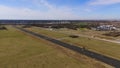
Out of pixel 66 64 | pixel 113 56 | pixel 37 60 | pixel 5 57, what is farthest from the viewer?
pixel 113 56

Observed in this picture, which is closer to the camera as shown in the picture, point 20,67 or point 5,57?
point 20,67

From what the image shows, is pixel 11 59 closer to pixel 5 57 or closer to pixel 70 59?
pixel 5 57

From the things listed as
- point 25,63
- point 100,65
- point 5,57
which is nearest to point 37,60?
point 25,63

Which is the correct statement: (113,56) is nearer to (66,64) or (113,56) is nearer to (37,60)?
(66,64)

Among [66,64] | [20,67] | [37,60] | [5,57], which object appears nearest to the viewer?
[20,67]

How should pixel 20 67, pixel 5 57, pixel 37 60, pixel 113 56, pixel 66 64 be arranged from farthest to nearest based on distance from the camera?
pixel 113 56 → pixel 5 57 → pixel 37 60 → pixel 66 64 → pixel 20 67

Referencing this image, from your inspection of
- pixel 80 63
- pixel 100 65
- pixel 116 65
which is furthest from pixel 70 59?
pixel 116 65

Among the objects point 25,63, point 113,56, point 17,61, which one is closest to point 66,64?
point 25,63

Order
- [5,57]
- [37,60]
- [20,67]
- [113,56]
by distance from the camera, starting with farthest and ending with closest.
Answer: [113,56] → [5,57] → [37,60] → [20,67]

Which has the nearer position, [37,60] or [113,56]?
[37,60]
